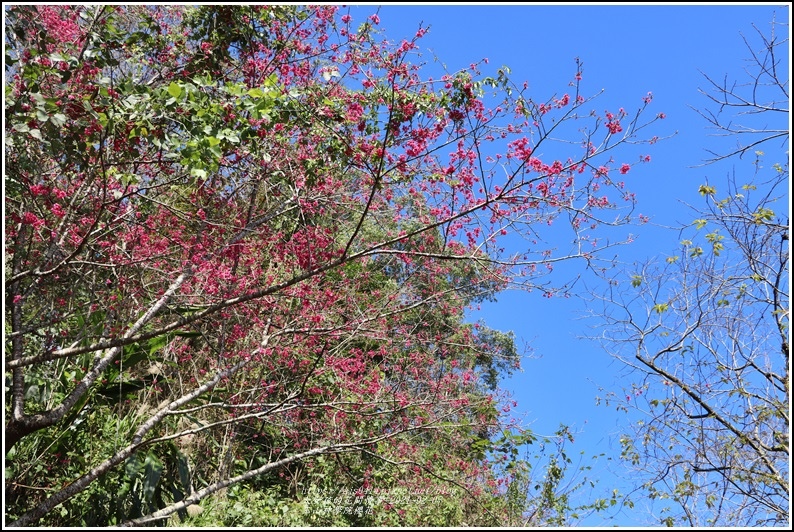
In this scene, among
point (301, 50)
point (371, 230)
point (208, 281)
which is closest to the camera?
point (208, 281)

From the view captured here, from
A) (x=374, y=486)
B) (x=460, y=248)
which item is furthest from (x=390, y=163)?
(x=374, y=486)

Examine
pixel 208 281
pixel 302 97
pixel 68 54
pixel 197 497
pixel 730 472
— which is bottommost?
pixel 197 497

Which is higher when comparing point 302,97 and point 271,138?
point 302,97

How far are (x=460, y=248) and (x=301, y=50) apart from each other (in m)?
2.47

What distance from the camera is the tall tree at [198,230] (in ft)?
13.5

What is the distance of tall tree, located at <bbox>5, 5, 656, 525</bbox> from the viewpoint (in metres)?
4.11

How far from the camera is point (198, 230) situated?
5273 mm

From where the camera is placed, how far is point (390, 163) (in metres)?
4.89

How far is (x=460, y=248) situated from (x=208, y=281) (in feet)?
8.47

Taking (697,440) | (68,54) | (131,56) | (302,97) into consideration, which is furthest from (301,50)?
(697,440)

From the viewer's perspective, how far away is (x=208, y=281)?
5.34 meters

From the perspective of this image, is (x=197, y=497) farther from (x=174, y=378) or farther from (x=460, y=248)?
(x=460, y=248)

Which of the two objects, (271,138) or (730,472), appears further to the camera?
(730,472)

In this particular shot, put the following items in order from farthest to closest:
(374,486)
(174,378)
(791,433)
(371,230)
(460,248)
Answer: (371,230) → (374,486) → (174,378) → (460,248) → (791,433)
